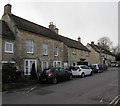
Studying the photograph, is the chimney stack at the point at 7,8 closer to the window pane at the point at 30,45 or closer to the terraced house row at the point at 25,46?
the terraced house row at the point at 25,46

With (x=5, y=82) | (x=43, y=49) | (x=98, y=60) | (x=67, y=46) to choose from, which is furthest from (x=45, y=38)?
(x=98, y=60)

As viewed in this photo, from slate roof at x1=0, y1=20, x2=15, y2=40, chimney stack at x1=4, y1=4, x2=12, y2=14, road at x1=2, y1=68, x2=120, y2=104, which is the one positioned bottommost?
road at x1=2, y1=68, x2=120, y2=104

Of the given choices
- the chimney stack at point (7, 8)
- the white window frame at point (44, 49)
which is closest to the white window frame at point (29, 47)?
the white window frame at point (44, 49)

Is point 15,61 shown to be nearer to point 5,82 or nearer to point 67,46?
point 5,82

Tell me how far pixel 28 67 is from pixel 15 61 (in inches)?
96.7

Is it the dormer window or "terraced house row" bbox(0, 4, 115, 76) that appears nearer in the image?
the dormer window

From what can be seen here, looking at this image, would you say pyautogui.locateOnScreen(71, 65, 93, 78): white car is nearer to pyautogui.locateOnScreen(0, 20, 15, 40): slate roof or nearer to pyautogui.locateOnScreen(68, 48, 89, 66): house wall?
pyautogui.locateOnScreen(0, 20, 15, 40): slate roof

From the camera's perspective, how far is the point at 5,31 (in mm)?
24734

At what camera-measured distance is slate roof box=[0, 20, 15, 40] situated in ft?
78.0

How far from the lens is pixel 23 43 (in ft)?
86.0

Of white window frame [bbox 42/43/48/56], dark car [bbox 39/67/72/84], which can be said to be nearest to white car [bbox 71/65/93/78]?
white window frame [bbox 42/43/48/56]

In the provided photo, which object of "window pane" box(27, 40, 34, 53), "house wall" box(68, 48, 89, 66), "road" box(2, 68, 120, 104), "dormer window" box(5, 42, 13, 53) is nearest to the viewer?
"road" box(2, 68, 120, 104)

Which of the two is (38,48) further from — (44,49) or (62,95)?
(62,95)

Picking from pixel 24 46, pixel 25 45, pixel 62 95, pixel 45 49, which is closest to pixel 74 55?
pixel 45 49
